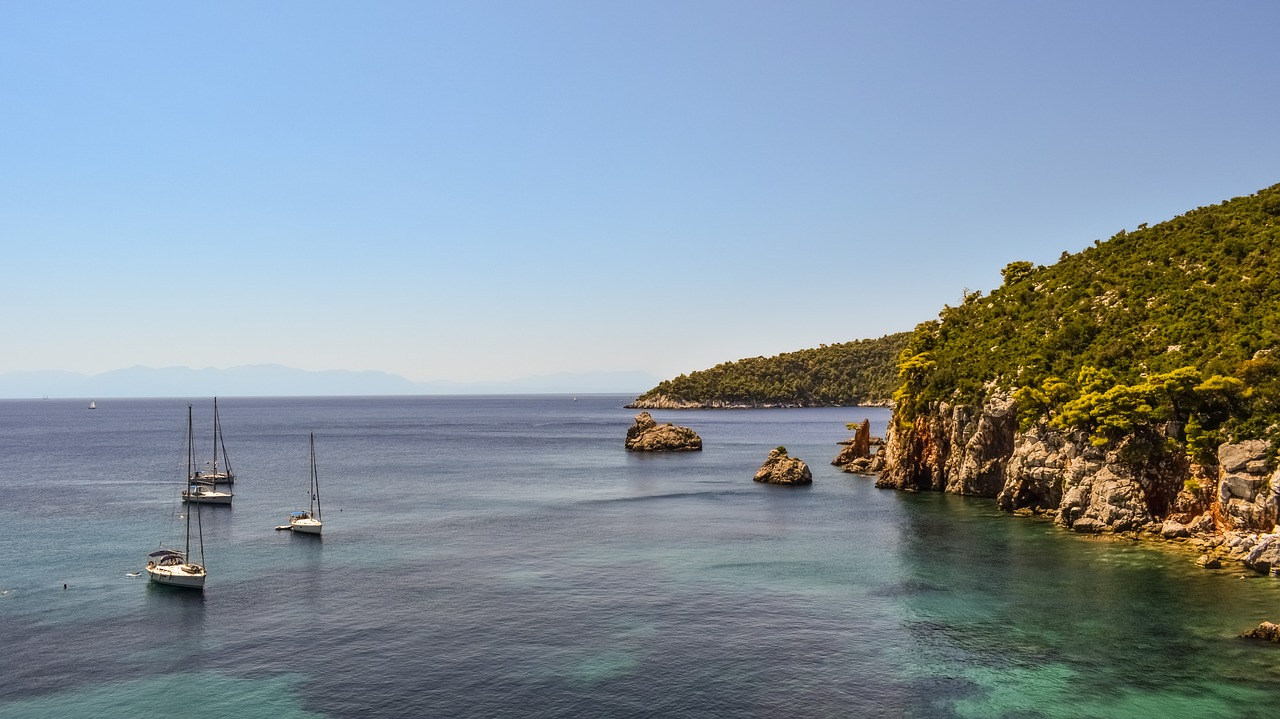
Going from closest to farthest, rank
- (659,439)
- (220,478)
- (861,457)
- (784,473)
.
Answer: (784,473) < (220,478) < (861,457) < (659,439)

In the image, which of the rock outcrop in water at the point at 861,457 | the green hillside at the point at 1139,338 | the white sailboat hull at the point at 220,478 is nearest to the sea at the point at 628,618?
the green hillside at the point at 1139,338

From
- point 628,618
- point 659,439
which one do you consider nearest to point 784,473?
point 659,439

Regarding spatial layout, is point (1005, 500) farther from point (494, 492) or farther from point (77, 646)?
point (77, 646)

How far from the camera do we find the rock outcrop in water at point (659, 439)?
596ft

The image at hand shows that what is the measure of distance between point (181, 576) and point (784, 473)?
279ft

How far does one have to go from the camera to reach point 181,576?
60.1 metres

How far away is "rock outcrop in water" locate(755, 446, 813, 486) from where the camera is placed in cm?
11994

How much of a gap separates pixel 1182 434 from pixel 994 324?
46.8 meters

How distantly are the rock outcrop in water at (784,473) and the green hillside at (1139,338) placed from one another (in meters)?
20.0

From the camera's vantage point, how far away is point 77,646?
48.1m

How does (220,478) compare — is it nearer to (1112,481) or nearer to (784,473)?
(784,473)

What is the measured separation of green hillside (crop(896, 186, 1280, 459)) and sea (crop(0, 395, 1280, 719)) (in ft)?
42.8

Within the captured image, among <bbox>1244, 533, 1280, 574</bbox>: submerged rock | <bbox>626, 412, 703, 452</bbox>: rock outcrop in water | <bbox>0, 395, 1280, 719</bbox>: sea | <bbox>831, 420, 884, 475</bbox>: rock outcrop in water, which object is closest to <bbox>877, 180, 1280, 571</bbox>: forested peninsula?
<bbox>1244, 533, 1280, 574</bbox>: submerged rock

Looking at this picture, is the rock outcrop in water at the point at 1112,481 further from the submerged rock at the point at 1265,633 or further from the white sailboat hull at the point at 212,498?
the white sailboat hull at the point at 212,498
